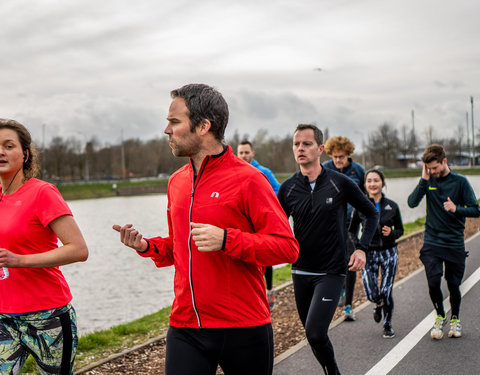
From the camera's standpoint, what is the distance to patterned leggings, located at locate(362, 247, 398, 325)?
6.38 meters

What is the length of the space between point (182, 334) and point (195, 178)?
0.84 m

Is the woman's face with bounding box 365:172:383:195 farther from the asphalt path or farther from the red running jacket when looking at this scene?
the red running jacket

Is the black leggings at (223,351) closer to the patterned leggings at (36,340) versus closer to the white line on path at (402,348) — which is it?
the patterned leggings at (36,340)

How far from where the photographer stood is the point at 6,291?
3.21 metres

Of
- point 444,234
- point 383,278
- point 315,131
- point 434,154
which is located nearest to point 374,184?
point 434,154

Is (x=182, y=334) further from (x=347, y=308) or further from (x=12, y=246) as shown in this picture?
(x=347, y=308)

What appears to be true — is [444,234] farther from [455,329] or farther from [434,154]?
[455,329]

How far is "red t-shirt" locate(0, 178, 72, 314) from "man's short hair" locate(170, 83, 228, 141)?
41.0 inches

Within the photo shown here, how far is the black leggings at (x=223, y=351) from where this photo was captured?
2.83 metres

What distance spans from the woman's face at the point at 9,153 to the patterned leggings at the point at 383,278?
435cm

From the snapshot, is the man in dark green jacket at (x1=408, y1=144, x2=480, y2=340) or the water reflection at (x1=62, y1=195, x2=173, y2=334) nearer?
the man in dark green jacket at (x1=408, y1=144, x2=480, y2=340)

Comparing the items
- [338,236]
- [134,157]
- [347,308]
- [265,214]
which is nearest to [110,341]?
[347,308]

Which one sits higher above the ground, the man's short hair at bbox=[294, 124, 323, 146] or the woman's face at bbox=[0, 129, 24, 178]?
the man's short hair at bbox=[294, 124, 323, 146]

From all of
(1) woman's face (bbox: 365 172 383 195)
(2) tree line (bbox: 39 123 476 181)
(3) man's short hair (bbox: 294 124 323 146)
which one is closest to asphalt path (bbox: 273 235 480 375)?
(1) woman's face (bbox: 365 172 383 195)
